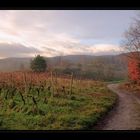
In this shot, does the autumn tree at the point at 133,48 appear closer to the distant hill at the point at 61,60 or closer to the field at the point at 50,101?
the distant hill at the point at 61,60

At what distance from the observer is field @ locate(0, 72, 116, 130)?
11.5 ft

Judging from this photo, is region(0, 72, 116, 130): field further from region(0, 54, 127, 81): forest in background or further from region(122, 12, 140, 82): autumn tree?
region(122, 12, 140, 82): autumn tree

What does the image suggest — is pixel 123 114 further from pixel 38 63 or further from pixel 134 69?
pixel 38 63

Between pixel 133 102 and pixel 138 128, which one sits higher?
pixel 133 102

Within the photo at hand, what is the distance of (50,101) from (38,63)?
36 cm

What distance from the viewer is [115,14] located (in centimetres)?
353

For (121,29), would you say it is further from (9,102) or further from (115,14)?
(9,102)

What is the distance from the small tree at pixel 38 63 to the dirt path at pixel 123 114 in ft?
2.08

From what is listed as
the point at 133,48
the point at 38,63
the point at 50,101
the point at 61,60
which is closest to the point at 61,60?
the point at 61,60

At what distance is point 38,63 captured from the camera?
3.59m

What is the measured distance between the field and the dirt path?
6 centimetres

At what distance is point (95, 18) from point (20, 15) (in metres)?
0.66
